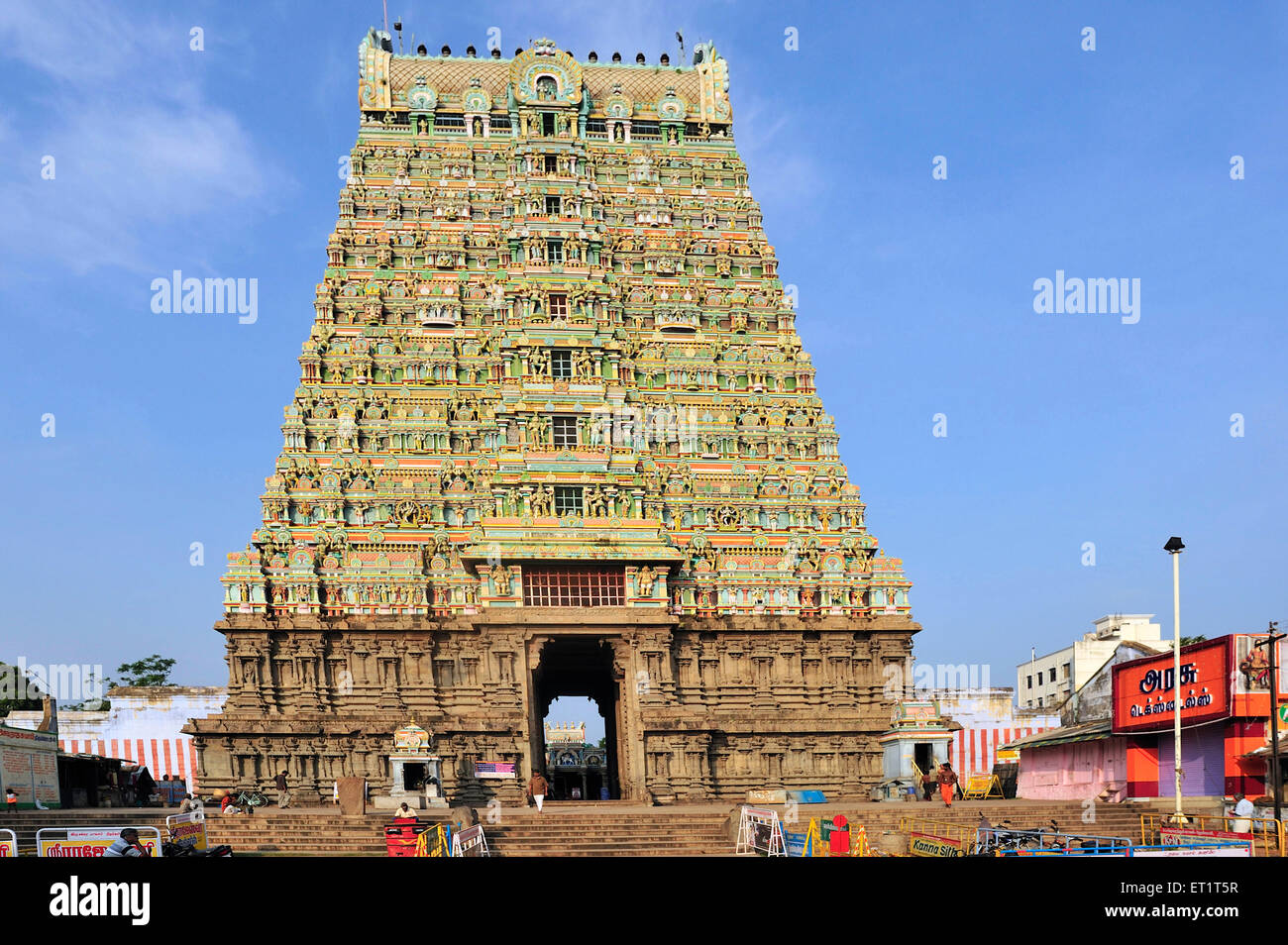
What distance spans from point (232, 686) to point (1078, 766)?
99.9 feet

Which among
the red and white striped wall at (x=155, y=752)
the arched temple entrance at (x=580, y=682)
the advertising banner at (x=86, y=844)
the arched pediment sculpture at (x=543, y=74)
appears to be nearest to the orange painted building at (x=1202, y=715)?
the arched temple entrance at (x=580, y=682)

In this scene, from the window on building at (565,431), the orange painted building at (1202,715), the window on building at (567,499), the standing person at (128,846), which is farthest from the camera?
the window on building at (565,431)

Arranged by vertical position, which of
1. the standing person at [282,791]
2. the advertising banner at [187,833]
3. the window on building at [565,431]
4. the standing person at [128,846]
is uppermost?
the window on building at [565,431]

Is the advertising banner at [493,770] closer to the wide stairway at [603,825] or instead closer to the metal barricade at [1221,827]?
the wide stairway at [603,825]

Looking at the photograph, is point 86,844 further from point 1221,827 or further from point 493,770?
point 1221,827

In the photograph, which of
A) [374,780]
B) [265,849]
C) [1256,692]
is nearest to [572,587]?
[374,780]

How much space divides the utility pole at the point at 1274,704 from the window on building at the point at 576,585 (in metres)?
22.0

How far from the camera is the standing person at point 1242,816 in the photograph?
28.7 m

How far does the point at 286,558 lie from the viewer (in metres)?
48.6

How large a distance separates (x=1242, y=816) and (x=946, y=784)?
958 cm

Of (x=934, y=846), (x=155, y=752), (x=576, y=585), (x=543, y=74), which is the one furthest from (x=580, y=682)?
(x=934, y=846)

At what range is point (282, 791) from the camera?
41125mm
